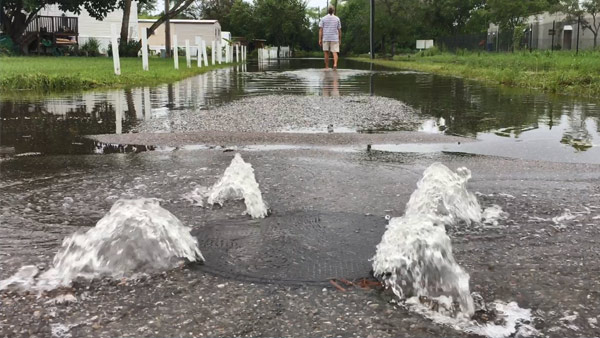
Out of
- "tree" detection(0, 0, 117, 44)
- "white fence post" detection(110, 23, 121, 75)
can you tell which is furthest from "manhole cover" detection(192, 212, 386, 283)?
"tree" detection(0, 0, 117, 44)

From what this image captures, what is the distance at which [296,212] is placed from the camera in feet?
10.8

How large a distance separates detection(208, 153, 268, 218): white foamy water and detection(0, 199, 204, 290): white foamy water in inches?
26.4

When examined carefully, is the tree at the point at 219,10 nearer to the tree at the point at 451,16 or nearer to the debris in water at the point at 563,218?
the tree at the point at 451,16

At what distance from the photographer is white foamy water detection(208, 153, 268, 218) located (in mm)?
3320

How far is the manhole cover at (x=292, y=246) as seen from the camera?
7.89ft

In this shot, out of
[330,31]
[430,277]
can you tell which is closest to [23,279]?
[430,277]

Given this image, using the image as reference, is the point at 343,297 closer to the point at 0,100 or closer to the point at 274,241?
the point at 274,241

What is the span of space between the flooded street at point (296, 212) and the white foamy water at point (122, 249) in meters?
0.07

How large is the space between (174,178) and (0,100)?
6295 millimetres

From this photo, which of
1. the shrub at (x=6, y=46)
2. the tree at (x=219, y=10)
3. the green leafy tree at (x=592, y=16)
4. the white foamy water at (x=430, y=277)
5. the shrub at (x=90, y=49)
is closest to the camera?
the white foamy water at (x=430, y=277)

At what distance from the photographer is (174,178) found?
4.03m

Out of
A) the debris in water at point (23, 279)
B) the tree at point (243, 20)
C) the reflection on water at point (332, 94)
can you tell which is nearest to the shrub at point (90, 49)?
the reflection on water at point (332, 94)

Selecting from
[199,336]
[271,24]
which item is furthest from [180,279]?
[271,24]

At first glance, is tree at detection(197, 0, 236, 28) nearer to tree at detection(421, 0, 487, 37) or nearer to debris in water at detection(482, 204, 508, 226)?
tree at detection(421, 0, 487, 37)
